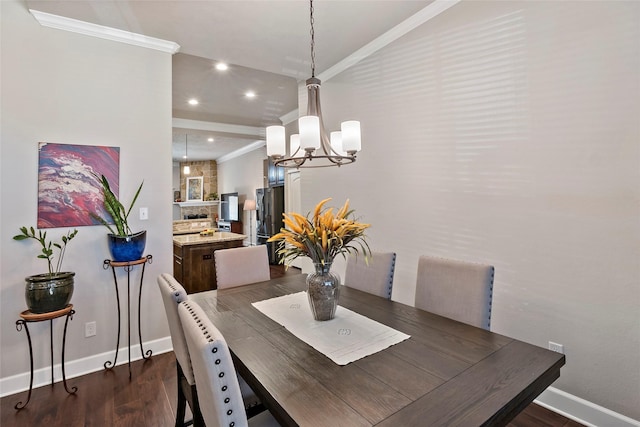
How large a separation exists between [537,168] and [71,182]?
3.45 metres

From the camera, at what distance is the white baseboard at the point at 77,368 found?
90.8 inches

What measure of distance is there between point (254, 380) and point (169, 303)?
627 millimetres

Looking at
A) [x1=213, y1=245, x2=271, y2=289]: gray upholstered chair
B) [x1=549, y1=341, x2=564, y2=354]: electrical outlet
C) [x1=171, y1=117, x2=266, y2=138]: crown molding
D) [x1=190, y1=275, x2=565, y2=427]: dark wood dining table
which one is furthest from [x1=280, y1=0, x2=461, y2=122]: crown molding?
[x1=171, y1=117, x2=266, y2=138]: crown molding

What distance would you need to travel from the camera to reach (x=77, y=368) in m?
2.53

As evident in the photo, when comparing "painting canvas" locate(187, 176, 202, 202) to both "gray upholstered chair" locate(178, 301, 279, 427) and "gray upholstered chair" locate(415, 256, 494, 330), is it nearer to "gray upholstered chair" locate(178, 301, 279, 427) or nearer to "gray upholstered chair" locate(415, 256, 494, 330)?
"gray upholstered chair" locate(415, 256, 494, 330)

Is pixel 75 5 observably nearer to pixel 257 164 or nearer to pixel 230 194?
pixel 257 164

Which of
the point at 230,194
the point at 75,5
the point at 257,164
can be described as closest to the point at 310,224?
the point at 75,5

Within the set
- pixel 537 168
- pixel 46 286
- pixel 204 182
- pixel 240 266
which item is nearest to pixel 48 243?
pixel 46 286

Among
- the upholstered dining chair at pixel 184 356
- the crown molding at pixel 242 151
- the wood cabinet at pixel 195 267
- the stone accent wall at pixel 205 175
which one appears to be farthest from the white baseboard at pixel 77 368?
the stone accent wall at pixel 205 175

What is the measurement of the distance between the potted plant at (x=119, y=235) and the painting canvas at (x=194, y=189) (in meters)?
8.33

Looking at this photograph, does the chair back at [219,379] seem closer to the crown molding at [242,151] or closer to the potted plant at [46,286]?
the potted plant at [46,286]

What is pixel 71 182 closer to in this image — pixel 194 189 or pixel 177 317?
pixel 177 317

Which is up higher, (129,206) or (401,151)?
(401,151)

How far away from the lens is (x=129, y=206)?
9.06ft
